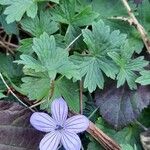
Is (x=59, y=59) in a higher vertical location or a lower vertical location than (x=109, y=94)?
higher

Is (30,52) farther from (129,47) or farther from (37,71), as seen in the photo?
(129,47)

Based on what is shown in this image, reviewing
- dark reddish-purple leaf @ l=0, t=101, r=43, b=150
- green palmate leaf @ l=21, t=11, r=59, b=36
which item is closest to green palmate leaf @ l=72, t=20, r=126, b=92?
green palmate leaf @ l=21, t=11, r=59, b=36

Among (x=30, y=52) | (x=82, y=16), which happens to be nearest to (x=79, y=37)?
(x=82, y=16)

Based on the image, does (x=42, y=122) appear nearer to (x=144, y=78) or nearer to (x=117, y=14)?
(x=144, y=78)

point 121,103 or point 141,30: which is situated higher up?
point 141,30

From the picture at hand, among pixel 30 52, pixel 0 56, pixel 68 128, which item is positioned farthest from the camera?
pixel 0 56

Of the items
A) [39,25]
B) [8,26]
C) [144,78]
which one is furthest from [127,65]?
[8,26]
